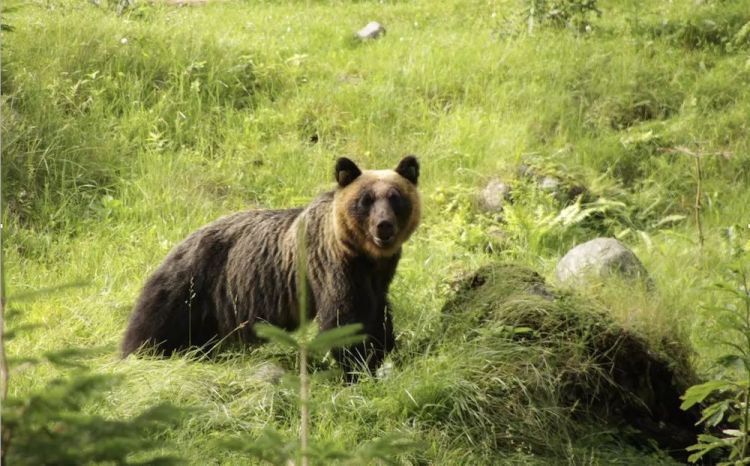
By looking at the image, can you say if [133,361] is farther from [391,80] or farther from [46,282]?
[391,80]

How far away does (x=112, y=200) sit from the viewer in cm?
873

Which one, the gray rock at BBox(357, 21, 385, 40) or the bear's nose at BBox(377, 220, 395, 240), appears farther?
the gray rock at BBox(357, 21, 385, 40)

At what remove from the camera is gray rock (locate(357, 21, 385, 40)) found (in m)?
12.3

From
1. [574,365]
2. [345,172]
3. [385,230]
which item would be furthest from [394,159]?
[574,365]

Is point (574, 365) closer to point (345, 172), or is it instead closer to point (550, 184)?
point (345, 172)

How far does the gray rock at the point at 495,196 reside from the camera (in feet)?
29.9

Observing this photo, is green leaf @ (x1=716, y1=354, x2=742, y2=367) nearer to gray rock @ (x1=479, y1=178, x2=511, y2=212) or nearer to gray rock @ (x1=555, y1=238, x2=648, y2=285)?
gray rock @ (x1=555, y1=238, x2=648, y2=285)

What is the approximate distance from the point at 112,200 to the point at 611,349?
14.7 ft

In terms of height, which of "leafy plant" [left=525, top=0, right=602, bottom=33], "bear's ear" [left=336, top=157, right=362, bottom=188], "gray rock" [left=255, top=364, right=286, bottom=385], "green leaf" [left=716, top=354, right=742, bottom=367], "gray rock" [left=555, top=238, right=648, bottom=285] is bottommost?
"gray rock" [left=255, top=364, right=286, bottom=385]

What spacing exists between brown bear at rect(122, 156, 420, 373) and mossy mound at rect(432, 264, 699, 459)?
1.77 feet

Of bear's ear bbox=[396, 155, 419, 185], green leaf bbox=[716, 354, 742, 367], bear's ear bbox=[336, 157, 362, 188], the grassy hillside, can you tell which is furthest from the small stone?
green leaf bbox=[716, 354, 742, 367]

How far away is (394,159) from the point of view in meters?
9.88

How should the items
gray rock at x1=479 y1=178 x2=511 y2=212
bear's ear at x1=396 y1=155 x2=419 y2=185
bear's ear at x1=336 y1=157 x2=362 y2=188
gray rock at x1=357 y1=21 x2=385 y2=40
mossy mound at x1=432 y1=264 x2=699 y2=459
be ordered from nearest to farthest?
mossy mound at x1=432 y1=264 x2=699 y2=459 < bear's ear at x1=336 y1=157 x2=362 y2=188 < bear's ear at x1=396 y1=155 x2=419 y2=185 < gray rock at x1=479 y1=178 x2=511 y2=212 < gray rock at x1=357 y1=21 x2=385 y2=40

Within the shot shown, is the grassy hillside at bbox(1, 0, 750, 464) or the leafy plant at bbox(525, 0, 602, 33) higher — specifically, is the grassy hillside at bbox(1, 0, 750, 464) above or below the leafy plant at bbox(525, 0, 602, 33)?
below
